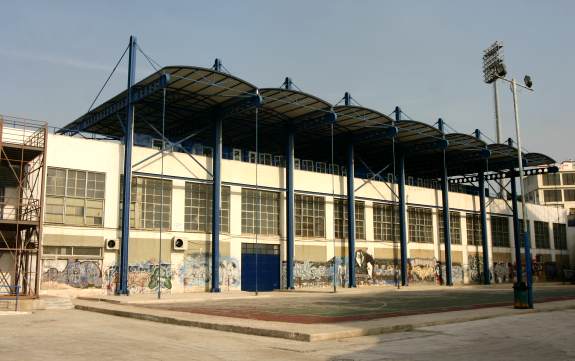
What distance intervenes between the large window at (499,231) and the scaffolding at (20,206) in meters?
49.2

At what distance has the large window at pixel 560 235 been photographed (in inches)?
2862

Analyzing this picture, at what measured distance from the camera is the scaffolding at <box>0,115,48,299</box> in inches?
1121

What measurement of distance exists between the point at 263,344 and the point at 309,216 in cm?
3193

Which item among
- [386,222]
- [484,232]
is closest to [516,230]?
[484,232]

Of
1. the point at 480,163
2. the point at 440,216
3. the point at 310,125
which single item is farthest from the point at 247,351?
the point at 480,163

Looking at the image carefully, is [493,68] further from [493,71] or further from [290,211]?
[290,211]

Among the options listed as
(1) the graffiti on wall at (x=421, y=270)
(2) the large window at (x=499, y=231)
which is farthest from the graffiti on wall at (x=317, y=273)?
(2) the large window at (x=499, y=231)

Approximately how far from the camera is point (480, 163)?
60.6 m

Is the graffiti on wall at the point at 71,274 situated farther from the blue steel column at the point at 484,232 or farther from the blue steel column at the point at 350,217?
the blue steel column at the point at 484,232

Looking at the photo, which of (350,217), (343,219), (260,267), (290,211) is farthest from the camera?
(343,219)

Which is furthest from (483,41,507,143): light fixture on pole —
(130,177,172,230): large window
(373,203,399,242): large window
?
(130,177,172,230): large window

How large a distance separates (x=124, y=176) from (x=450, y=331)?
971 inches

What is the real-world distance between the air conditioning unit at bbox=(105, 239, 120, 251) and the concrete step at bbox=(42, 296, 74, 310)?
7396 mm

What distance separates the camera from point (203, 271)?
3906cm
